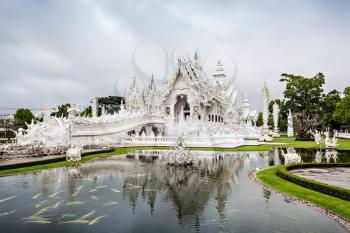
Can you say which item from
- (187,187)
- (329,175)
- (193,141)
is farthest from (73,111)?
(329,175)

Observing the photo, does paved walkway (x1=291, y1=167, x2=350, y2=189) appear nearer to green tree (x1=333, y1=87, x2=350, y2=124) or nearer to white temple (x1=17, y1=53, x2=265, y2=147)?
white temple (x1=17, y1=53, x2=265, y2=147)

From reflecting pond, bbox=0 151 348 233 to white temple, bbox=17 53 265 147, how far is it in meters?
14.0

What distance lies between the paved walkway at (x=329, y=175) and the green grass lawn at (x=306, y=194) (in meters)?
1.57

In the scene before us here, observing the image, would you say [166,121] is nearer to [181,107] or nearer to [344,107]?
[181,107]

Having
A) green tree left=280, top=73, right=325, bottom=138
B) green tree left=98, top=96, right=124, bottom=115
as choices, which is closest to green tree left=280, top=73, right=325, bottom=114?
green tree left=280, top=73, right=325, bottom=138

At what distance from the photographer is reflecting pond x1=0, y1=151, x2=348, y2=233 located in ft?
28.4

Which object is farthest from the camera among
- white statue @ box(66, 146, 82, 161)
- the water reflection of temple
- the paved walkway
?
white statue @ box(66, 146, 82, 161)

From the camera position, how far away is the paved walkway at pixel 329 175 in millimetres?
14319

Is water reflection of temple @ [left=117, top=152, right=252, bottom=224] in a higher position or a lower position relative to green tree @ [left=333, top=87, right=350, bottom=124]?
lower

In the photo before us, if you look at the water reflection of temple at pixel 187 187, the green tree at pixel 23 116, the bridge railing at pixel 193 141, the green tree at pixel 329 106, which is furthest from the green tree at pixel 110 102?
the water reflection of temple at pixel 187 187

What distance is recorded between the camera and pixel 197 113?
156 feet

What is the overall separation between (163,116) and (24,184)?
33307mm

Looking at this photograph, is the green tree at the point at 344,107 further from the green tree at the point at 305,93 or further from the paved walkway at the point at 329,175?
the paved walkway at the point at 329,175

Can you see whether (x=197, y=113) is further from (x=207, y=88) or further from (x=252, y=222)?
(x=252, y=222)
